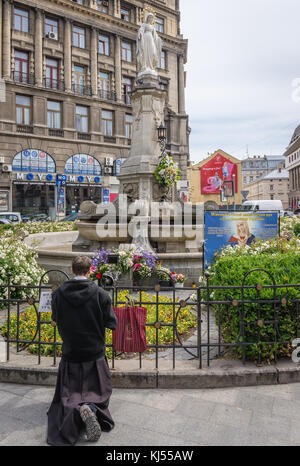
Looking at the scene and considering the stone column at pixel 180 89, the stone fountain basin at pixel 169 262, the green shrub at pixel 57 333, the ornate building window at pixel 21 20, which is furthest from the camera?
the stone column at pixel 180 89

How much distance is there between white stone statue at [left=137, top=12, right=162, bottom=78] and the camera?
1269cm

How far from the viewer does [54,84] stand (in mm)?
32844

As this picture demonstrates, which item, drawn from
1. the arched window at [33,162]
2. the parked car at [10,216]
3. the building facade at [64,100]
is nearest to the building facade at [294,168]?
the building facade at [64,100]

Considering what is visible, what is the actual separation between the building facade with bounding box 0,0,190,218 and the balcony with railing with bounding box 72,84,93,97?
96 mm

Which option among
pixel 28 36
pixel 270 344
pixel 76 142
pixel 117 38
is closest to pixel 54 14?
pixel 28 36

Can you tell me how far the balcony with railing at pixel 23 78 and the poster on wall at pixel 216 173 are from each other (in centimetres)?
2853

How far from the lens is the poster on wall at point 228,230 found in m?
7.69

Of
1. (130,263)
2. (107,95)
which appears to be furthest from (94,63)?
(130,263)

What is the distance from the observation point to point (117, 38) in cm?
3659

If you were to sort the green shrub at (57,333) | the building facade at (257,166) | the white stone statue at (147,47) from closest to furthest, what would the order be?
the green shrub at (57,333) → the white stone statue at (147,47) → the building facade at (257,166)

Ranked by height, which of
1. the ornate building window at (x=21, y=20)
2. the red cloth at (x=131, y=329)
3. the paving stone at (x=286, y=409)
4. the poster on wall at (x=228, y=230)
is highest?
the ornate building window at (x=21, y=20)

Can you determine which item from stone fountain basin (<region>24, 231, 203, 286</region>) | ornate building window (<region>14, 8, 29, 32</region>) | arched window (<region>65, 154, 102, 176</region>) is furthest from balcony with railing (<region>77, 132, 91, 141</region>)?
stone fountain basin (<region>24, 231, 203, 286</region>)

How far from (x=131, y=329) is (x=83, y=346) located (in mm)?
836

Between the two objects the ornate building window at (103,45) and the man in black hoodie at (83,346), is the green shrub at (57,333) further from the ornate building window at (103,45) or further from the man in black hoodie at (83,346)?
the ornate building window at (103,45)
